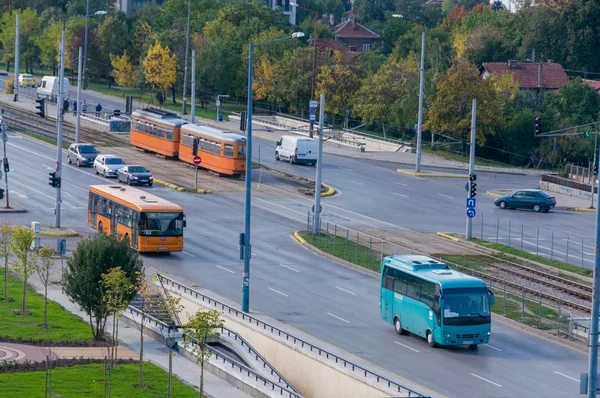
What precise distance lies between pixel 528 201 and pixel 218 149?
745 inches

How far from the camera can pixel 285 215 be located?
2302 inches

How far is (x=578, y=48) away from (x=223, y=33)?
121ft

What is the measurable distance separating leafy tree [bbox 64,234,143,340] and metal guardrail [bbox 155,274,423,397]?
2.79 meters

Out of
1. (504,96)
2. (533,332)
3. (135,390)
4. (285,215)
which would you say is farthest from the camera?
(504,96)

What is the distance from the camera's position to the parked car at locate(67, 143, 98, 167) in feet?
231

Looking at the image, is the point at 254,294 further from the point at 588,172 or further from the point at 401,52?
the point at 401,52

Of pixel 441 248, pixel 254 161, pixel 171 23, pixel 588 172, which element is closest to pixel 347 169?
pixel 254 161

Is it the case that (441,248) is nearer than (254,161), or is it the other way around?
(441,248)

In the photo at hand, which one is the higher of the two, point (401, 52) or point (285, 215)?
point (401, 52)

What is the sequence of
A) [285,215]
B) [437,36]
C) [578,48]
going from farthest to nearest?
[437,36], [578,48], [285,215]

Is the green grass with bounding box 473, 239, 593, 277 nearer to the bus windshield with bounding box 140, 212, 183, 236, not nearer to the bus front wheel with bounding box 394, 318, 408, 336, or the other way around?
the bus front wheel with bounding box 394, 318, 408, 336

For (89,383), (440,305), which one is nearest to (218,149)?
(440,305)

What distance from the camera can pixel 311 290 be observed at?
41.9 m

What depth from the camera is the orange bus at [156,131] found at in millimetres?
74000
